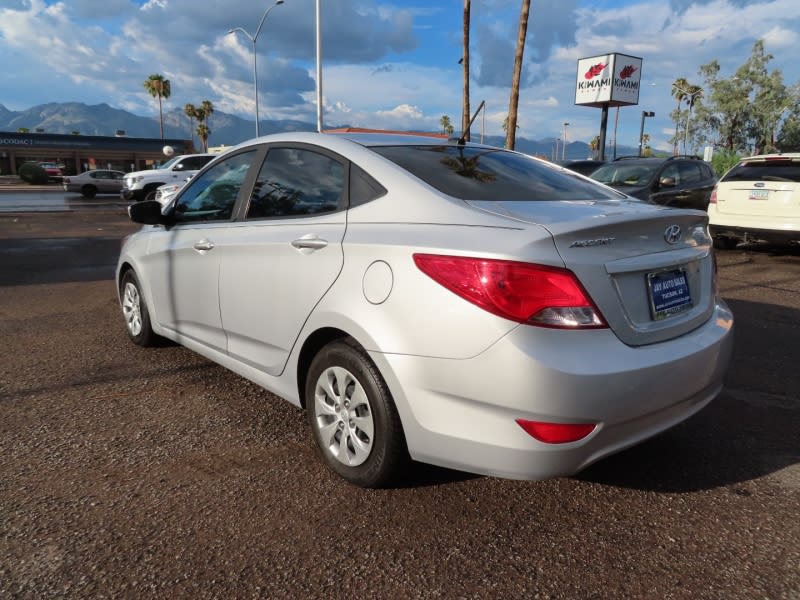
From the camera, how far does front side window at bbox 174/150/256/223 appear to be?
3660 millimetres

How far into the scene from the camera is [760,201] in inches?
367

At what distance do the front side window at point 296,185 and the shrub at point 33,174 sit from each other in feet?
155

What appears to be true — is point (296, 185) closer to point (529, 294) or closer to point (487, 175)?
point (487, 175)

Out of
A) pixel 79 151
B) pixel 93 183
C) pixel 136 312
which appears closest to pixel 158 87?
pixel 79 151

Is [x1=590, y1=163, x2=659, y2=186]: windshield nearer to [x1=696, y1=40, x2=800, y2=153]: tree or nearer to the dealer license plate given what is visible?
the dealer license plate

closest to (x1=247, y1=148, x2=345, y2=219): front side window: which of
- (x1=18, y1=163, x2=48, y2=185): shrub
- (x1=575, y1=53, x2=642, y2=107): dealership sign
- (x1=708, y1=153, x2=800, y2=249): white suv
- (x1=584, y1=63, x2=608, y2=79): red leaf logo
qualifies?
(x1=708, y1=153, x2=800, y2=249): white suv

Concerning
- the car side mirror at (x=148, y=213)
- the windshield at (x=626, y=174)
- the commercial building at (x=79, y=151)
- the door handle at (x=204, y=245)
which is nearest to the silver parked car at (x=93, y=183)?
the windshield at (x=626, y=174)

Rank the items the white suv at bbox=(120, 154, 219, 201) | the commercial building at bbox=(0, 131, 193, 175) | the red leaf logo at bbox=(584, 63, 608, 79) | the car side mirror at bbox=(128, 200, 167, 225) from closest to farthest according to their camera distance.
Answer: the car side mirror at bbox=(128, 200, 167, 225) < the white suv at bbox=(120, 154, 219, 201) < the red leaf logo at bbox=(584, 63, 608, 79) < the commercial building at bbox=(0, 131, 193, 175)

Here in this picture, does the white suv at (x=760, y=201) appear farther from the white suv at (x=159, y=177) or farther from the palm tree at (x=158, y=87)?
the palm tree at (x=158, y=87)

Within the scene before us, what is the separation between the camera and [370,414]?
2.59 m

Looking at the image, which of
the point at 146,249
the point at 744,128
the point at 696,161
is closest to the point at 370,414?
the point at 146,249

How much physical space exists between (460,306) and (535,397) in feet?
1.36

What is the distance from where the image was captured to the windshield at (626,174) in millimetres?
10352

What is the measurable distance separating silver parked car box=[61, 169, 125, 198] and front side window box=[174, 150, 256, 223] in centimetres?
2926
